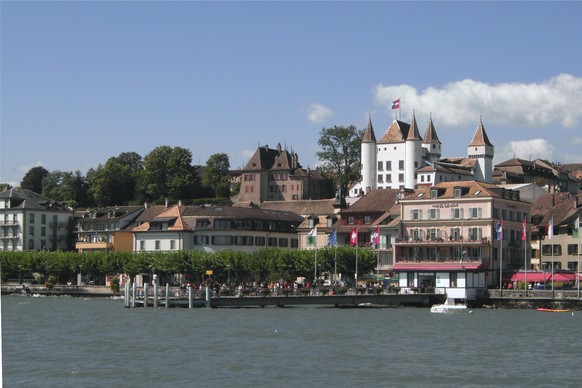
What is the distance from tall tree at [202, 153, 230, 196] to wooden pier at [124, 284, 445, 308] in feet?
304

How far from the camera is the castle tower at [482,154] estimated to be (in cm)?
16638

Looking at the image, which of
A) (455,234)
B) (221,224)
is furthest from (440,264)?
(221,224)

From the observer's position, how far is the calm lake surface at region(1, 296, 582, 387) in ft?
130

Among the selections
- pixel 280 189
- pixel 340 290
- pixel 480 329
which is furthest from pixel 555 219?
pixel 280 189

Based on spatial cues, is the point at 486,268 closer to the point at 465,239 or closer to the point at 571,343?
the point at 465,239

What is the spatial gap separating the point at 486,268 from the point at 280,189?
87.9 m

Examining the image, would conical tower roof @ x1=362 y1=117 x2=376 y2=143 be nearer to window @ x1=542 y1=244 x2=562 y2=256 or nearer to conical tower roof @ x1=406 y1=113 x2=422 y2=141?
conical tower roof @ x1=406 y1=113 x2=422 y2=141

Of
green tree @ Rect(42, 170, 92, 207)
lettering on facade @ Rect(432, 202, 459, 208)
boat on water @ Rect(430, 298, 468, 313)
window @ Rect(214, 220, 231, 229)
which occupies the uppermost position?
green tree @ Rect(42, 170, 92, 207)

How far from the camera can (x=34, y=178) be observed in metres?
188

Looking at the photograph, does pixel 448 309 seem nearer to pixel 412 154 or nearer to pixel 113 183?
pixel 412 154

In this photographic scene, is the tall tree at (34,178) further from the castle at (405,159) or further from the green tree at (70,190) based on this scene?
the castle at (405,159)

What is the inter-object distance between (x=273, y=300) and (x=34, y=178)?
380 ft

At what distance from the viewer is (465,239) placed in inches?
3602

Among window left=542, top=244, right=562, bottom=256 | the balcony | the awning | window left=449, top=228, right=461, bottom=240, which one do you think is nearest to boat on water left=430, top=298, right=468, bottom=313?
the balcony
